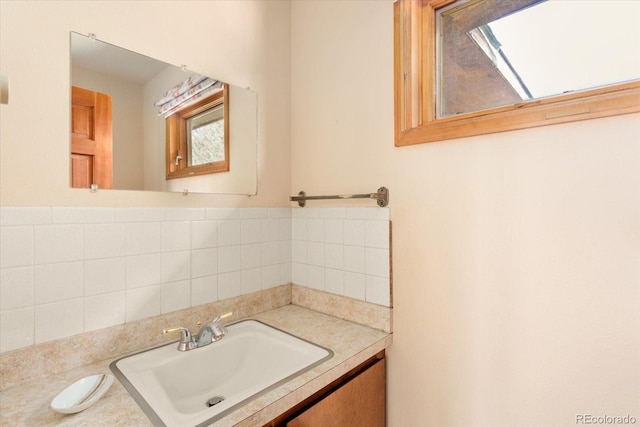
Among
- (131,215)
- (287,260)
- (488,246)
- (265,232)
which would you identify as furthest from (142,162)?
(488,246)

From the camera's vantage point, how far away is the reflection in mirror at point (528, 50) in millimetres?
884

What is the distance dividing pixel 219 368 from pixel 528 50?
1582 millimetres

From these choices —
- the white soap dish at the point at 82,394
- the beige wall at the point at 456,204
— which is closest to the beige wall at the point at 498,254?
the beige wall at the point at 456,204

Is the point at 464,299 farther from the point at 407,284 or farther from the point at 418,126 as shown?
the point at 418,126

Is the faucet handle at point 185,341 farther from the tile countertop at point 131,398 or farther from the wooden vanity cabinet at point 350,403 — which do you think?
the wooden vanity cabinet at point 350,403

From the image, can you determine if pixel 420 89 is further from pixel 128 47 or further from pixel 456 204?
pixel 128 47

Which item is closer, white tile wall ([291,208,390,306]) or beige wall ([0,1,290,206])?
beige wall ([0,1,290,206])

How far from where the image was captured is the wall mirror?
3.27 feet

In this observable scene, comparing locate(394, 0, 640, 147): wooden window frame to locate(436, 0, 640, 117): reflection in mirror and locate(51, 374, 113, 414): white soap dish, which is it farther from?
locate(51, 374, 113, 414): white soap dish

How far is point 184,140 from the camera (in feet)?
4.10

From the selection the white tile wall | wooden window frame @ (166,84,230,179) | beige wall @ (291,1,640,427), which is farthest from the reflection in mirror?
wooden window frame @ (166,84,230,179)

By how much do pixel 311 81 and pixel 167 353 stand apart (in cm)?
135

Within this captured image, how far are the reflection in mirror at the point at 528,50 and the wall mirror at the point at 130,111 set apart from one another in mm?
1052

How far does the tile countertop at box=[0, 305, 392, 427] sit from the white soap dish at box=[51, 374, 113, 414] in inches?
0.7
